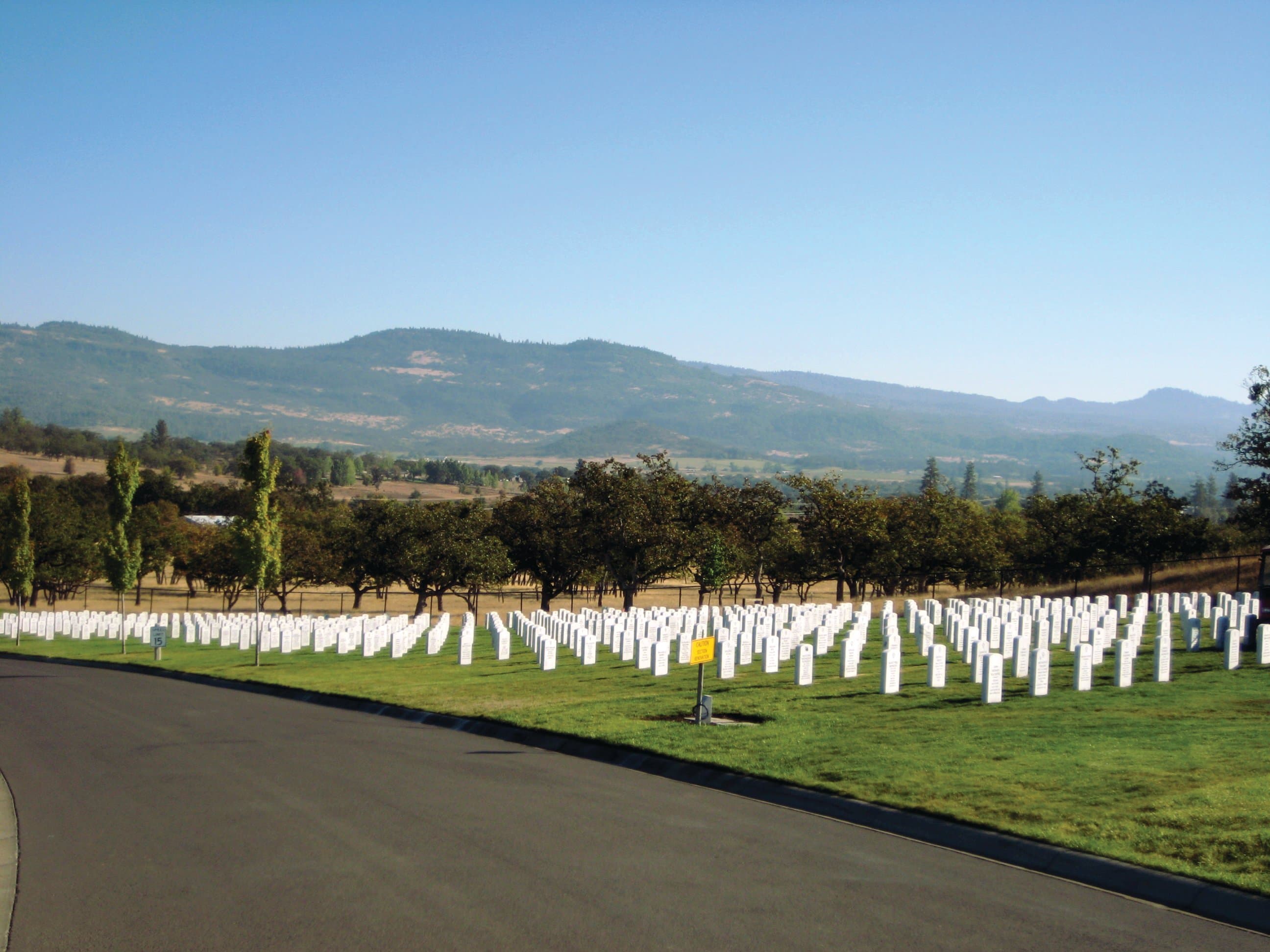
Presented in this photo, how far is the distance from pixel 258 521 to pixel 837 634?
1622 cm

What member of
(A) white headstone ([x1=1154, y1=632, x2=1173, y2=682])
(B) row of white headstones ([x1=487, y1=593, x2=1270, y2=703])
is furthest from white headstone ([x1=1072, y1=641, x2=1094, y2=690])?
(A) white headstone ([x1=1154, y1=632, x2=1173, y2=682])

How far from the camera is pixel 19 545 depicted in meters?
41.8

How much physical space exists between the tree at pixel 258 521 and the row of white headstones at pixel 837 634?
256cm

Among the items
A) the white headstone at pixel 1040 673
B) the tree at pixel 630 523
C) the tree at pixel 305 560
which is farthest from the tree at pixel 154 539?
the white headstone at pixel 1040 673

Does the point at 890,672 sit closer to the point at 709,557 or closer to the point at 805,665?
the point at 805,665

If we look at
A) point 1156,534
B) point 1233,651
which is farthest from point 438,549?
Result: point 1233,651

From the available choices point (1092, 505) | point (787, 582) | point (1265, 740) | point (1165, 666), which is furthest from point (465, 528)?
point (1265, 740)

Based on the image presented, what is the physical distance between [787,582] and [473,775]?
5159cm

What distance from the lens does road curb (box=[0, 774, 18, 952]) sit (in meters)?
7.55

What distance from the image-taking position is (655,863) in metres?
8.82

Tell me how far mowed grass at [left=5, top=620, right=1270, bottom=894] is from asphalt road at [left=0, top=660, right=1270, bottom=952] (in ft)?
3.09

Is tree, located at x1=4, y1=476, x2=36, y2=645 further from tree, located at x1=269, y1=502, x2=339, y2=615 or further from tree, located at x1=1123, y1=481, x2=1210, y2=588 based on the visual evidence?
tree, located at x1=1123, y1=481, x2=1210, y2=588

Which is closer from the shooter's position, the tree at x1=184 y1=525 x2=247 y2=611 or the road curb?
the road curb

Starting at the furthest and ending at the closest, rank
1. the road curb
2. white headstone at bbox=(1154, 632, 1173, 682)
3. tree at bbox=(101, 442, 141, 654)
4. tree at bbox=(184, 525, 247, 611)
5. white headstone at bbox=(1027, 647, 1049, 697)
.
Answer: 1. tree at bbox=(184, 525, 247, 611)
2. tree at bbox=(101, 442, 141, 654)
3. white headstone at bbox=(1154, 632, 1173, 682)
4. white headstone at bbox=(1027, 647, 1049, 697)
5. the road curb
